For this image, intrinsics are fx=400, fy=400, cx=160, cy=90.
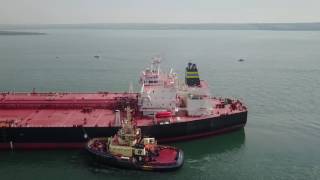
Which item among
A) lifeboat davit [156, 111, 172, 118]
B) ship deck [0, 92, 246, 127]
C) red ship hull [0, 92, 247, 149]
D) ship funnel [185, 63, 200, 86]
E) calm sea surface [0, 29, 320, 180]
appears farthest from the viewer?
ship funnel [185, 63, 200, 86]

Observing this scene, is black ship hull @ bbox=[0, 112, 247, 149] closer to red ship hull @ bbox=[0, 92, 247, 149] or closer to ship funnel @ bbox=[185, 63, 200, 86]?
red ship hull @ bbox=[0, 92, 247, 149]

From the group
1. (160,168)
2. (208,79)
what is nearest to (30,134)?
(160,168)

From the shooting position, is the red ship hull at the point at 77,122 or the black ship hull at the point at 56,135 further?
the red ship hull at the point at 77,122

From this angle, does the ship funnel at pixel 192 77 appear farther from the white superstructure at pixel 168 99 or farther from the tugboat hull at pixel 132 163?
the tugboat hull at pixel 132 163

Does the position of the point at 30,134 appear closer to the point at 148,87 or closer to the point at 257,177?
the point at 148,87

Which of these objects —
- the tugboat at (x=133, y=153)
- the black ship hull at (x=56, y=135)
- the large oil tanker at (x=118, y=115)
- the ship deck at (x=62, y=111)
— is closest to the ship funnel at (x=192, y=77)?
the large oil tanker at (x=118, y=115)

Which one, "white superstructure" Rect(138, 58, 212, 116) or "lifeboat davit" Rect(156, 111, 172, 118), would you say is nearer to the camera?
"lifeboat davit" Rect(156, 111, 172, 118)

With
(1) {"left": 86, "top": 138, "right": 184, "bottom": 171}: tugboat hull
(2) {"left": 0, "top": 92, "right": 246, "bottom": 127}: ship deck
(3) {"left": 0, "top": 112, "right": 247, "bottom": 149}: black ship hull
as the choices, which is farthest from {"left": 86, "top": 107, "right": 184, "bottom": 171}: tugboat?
(2) {"left": 0, "top": 92, "right": 246, "bottom": 127}: ship deck

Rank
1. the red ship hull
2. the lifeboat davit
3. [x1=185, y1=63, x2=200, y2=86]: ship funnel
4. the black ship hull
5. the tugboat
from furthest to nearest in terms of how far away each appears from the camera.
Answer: [x1=185, y1=63, x2=200, y2=86]: ship funnel < the lifeboat davit < the red ship hull < the black ship hull < the tugboat
